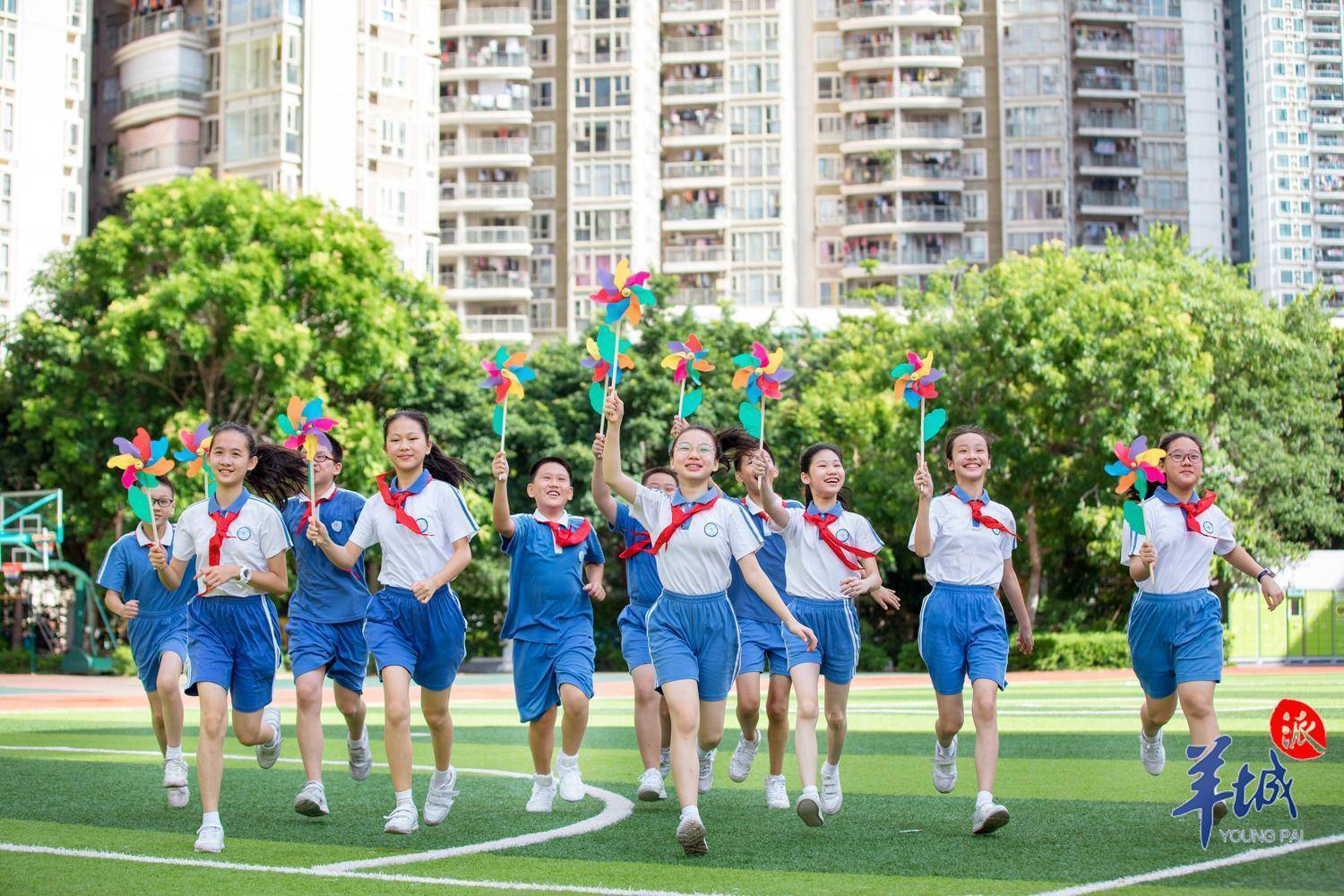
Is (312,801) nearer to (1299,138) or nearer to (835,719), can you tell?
(835,719)

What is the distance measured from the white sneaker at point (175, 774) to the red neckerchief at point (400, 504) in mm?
2489

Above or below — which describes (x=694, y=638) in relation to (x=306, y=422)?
below

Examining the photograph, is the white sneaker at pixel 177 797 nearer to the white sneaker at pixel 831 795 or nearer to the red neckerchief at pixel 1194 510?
the white sneaker at pixel 831 795

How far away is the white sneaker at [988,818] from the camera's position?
8.38 metres

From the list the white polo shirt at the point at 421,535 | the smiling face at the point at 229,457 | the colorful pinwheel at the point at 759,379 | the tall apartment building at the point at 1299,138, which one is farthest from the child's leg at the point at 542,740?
the tall apartment building at the point at 1299,138

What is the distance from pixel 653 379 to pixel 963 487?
1215 inches

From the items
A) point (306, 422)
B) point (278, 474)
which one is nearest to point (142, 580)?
point (278, 474)

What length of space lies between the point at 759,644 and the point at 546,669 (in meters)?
1.34

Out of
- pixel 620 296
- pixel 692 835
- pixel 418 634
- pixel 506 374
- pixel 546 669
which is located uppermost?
pixel 620 296

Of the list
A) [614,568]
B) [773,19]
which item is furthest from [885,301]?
[614,568]

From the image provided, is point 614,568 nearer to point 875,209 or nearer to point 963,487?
point 963,487

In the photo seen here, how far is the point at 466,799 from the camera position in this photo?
1059 cm

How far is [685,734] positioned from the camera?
8.30 meters

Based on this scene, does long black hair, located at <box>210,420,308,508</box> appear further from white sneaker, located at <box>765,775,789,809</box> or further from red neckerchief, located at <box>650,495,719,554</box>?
white sneaker, located at <box>765,775,789,809</box>
